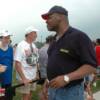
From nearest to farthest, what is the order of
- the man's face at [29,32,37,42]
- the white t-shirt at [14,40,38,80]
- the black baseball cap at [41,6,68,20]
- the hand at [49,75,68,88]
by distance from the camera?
the hand at [49,75,68,88] → the black baseball cap at [41,6,68,20] → the white t-shirt at [14,40,38,80] → the man's face at [29,32,37,42]

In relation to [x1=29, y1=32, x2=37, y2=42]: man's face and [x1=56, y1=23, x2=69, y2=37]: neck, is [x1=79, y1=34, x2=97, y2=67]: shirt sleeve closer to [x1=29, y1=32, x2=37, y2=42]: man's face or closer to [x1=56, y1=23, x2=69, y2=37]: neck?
[x1=56, y1=23, x2=69, y2=37]: neck

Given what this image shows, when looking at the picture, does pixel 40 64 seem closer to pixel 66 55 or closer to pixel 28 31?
pixel 28 31

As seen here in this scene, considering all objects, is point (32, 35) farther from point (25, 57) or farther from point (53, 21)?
point (53, 21)

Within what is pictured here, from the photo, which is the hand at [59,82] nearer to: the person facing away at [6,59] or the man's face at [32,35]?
the person facing away at [6,59]

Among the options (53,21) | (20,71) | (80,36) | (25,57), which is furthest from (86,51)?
(25,57)

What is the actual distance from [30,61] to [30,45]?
0.32 m

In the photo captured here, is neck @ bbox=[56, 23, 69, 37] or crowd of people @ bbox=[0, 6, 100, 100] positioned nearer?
crowd of people @ bbox=[0, 6, 100, 100]

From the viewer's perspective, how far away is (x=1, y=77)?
829 centimetres

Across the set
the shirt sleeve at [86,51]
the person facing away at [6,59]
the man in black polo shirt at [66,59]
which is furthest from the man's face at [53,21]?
the person facing away at [6,59]

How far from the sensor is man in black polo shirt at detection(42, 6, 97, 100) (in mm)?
4805

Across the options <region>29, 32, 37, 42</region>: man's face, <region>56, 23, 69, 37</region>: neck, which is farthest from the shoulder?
<region>29, 32, 37, 42</region>: man's face

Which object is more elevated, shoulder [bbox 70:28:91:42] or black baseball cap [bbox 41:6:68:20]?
black baseball cap [bbox 41:6:68:20]

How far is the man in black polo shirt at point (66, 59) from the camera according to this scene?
4.80 metres

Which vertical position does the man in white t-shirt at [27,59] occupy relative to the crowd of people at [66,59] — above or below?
below
